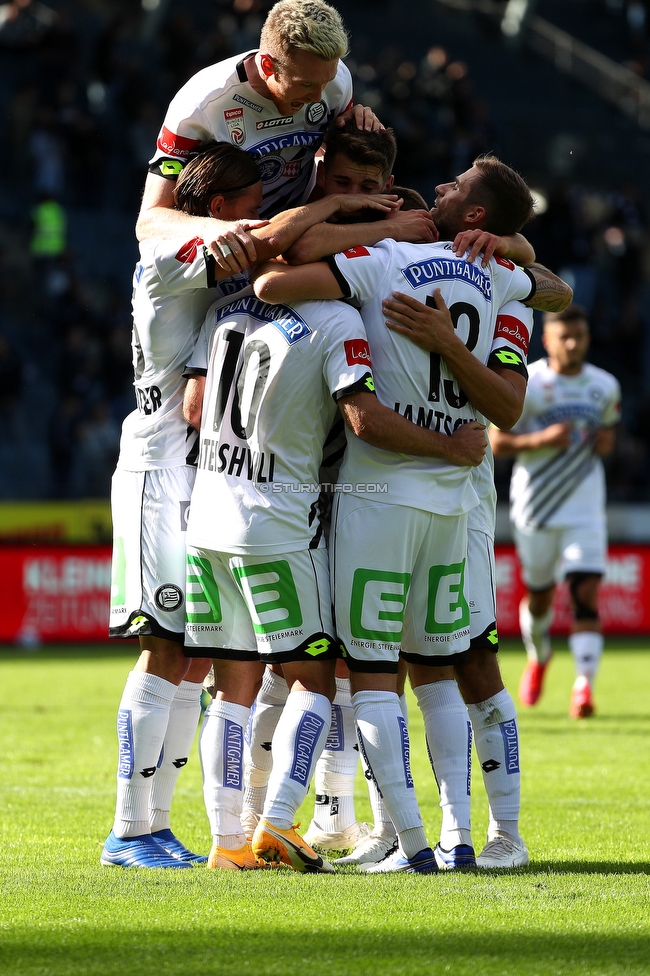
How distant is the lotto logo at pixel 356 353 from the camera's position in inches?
161

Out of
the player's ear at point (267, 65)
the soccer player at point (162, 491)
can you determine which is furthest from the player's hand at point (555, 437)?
the soccer player at point (162, 491)

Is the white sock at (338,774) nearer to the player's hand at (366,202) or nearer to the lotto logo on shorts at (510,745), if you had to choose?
the lotto logo on shorts at (510,745)

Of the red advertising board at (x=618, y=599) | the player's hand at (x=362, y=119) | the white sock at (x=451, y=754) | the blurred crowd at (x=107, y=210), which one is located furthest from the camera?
the blurred crowd at (x=107, y=210)

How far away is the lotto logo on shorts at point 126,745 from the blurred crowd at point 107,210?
1163cm

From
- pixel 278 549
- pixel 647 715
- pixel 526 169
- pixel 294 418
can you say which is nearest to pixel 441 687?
pixel 278 549

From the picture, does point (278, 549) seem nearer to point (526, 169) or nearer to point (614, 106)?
point (526, 169)

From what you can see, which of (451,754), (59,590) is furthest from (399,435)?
(59,590)

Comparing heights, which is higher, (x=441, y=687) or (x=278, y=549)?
(x=278, y=549)

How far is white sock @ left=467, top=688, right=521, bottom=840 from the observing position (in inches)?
172

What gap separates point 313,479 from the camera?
425 cm

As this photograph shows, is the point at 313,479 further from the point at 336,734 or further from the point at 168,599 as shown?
the point at 336,734

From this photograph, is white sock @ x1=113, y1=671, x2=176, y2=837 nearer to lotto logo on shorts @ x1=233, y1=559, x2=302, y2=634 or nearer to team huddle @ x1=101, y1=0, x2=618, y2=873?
team huddle @ x1=101, y1=0, x2=618, y2=873

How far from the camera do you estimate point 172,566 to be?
14.6 feet

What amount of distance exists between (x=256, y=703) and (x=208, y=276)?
163cm
